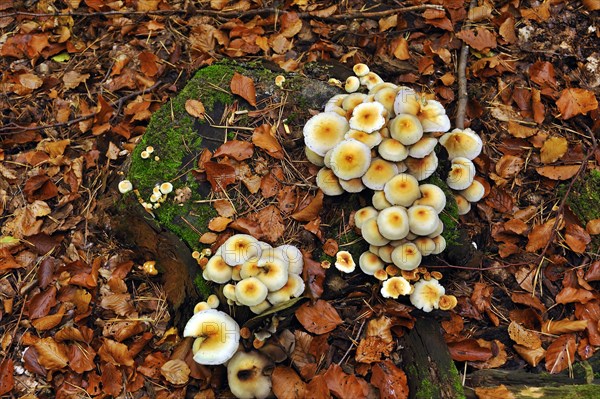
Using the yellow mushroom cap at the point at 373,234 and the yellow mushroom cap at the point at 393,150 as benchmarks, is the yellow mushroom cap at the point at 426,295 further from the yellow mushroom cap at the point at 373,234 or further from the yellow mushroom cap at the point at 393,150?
the yellow mushroom cap at the point at 393,150

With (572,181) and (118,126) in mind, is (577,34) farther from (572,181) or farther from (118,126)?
(118,126)

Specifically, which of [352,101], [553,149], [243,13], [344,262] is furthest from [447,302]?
[243,13]

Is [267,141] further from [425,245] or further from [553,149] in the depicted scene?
[553,149]

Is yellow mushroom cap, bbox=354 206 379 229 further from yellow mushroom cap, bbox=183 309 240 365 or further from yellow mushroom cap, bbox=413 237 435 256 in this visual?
yellow mushroom cap, bbox=183 309 240 365

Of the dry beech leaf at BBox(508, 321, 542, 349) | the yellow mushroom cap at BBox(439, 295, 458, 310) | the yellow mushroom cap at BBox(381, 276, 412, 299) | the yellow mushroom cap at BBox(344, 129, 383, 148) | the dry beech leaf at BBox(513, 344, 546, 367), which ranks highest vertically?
the yellow mushroom cap at BBox(344, 129, 383, 148)

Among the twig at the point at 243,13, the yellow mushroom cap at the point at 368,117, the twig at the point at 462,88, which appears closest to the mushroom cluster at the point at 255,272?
the yellow mushroom cap at the point at 368,117

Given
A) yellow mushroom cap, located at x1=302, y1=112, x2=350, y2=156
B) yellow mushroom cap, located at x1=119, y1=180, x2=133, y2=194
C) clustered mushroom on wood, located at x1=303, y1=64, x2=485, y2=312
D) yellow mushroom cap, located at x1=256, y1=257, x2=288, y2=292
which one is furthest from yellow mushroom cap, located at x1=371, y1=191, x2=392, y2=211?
yellow mushroom cap, located at x1=119, y1=180, x2=133, y2=194

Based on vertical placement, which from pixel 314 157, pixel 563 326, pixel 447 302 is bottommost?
pixel 563 326

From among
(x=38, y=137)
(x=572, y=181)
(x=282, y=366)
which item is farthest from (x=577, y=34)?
(x=38, y=137)
